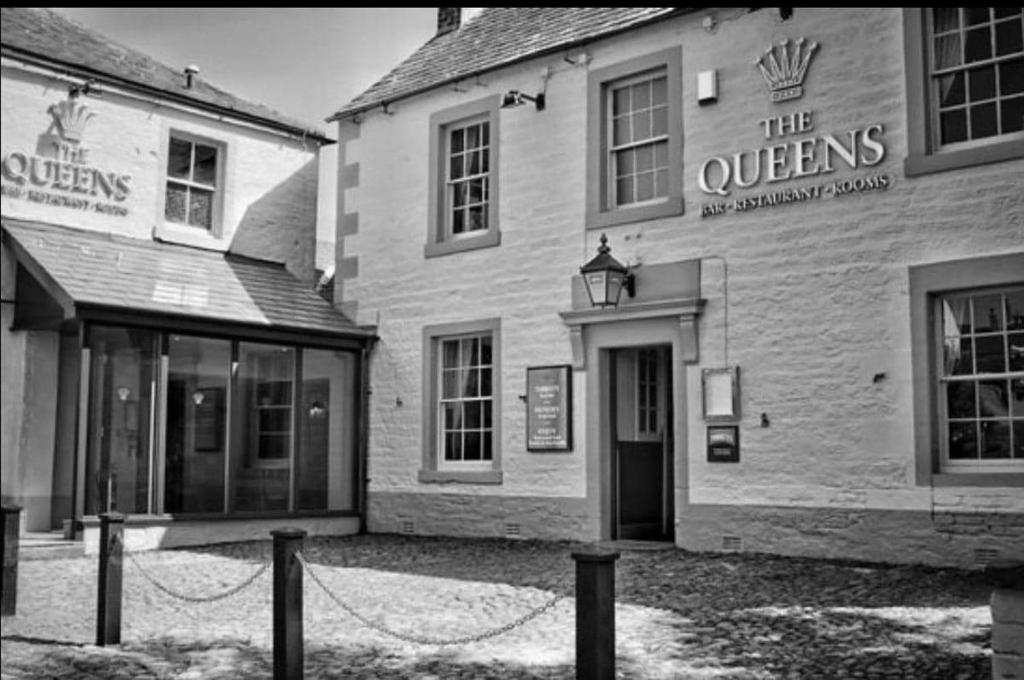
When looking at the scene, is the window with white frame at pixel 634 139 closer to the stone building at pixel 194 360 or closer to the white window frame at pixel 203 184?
the stone building at pixel 194 360

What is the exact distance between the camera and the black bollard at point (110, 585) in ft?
20.9

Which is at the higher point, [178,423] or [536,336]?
[536,336]

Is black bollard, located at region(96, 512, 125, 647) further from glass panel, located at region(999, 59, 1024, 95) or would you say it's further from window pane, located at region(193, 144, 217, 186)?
glass panel, located at region(999, 59, 1024, 95)

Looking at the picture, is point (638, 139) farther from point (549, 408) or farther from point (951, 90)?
point (951, 90)

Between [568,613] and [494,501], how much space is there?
512 centimetres

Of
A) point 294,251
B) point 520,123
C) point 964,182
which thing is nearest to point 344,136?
point 294,251

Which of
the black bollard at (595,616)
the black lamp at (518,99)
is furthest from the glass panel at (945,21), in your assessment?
the black bollard at (595,616)

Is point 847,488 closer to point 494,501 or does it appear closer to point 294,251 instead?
point 494,501

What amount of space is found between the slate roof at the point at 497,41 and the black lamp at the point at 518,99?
49 centimetres

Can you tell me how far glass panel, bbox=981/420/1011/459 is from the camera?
892cm

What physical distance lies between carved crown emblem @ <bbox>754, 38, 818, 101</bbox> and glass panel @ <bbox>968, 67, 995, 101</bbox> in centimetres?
148

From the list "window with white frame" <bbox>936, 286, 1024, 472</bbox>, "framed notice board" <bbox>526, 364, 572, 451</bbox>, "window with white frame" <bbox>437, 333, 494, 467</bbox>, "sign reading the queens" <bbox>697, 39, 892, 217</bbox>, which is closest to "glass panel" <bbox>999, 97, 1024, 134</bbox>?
"sign reading the queens" <bbox>697, 39, 892, 217</bbox>

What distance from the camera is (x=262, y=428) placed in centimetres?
1288

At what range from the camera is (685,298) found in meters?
10.8
